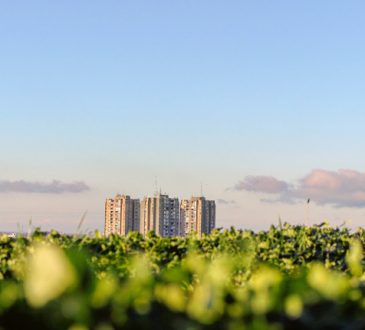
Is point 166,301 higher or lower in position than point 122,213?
higher

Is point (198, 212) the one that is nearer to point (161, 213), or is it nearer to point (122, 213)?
point (161, 213)

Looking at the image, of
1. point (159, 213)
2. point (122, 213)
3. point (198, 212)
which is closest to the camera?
point (198, 212)

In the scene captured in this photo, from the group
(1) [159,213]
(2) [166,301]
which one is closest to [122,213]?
(1) [159,213]

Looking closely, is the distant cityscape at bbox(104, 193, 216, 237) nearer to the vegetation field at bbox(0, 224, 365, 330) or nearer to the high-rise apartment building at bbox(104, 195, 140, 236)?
the high-rise apartment building at bbox(104, 195, 140, 236)

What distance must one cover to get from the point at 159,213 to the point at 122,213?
417 centimetres

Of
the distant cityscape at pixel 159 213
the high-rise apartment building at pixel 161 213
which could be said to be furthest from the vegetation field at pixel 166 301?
the high-rise apartment building at pixel 161 213

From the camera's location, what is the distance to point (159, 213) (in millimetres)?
75125

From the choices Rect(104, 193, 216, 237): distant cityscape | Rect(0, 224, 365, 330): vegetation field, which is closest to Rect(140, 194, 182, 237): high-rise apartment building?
Rect(104, 193, 216, 237): distant cityscape

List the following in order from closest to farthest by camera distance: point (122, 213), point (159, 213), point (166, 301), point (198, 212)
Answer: point (166, 301), point (198, 212), point (122, 213), point (159, 213)

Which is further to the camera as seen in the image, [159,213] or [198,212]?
[159,213]

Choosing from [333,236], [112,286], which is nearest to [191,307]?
[112,286]

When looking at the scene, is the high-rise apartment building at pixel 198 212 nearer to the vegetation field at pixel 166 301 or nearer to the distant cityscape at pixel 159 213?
the distant cityscape at pixel 159 213

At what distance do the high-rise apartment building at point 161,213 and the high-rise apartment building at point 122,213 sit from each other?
880mm

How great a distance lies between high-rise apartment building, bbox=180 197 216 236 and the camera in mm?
72562
